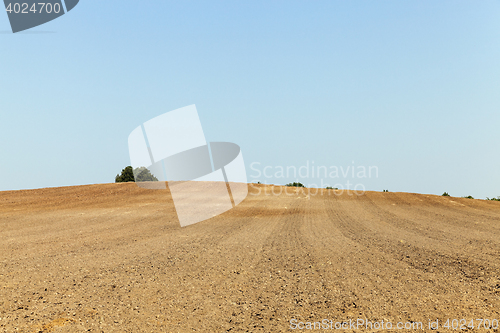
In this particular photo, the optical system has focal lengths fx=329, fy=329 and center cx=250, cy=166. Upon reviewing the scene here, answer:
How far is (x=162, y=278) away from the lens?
278 inches

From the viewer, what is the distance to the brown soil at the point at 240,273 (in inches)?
204

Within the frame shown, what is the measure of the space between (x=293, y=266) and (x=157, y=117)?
25.1ft

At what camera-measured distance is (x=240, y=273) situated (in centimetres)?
733

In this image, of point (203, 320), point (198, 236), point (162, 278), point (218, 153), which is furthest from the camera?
point (218, 153)

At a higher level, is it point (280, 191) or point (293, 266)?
point (293, 266)

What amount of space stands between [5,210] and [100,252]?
14.4 metres

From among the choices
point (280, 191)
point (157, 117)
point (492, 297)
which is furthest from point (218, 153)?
point (280, 191)

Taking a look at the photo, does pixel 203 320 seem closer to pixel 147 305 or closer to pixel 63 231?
pixel 147 305

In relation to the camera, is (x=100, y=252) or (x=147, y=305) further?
(x=100, y=252)

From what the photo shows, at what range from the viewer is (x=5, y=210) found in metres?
19.6

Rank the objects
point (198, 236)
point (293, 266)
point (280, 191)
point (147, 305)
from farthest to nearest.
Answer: point (280, 191), point (198, 236), point (293, 266), point (147, 305)

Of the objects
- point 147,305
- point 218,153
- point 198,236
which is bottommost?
point 198,236

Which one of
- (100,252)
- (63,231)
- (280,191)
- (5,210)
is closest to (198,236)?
(100,252)

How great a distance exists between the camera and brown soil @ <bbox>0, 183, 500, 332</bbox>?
5188 mm
